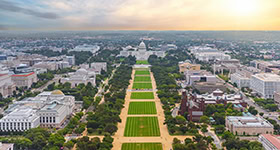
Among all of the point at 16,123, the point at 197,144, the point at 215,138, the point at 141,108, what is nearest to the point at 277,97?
the point at 215,138

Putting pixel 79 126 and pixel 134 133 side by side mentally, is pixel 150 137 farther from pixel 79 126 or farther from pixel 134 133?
pixel 79 126

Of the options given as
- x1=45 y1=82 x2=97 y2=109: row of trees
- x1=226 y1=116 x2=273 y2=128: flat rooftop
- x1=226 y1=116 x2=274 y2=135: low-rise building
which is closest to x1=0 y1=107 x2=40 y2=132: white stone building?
x1=45 y1=82 x2=97 y2=109: row of trees

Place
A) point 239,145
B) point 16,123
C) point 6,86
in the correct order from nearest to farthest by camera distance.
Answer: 1. point 239,145
2. point 16,123
3. point 6,86

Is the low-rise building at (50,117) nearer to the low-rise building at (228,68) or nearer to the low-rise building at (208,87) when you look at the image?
the low-rise building at (208,87)

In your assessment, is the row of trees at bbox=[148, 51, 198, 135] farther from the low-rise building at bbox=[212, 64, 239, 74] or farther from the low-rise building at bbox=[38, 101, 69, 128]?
the low-rise building at bbox=[38, 101, 69, 128]

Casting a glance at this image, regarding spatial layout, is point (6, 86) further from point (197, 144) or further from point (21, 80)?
point (197, 144)

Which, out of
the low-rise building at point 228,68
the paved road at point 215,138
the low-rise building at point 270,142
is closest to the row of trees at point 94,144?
the paved road at point 215,138
